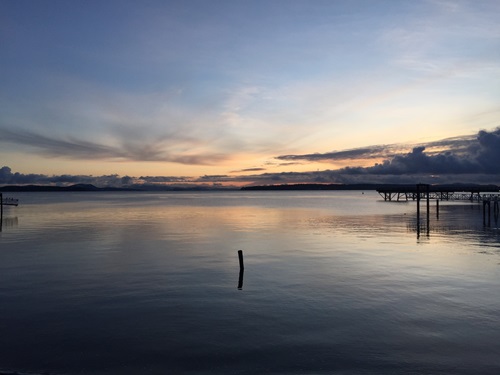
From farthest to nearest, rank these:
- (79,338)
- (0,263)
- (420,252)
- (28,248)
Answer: (28,248) < (420,252) < (0,263) < (79,338)

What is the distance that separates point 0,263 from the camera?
104ft

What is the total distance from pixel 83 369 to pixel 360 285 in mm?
16755

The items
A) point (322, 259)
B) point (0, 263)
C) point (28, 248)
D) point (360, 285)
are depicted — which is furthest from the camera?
point (28, 248)

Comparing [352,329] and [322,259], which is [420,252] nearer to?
[322,259]

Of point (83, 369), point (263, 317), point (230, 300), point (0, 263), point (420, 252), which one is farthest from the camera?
point (420, 252)

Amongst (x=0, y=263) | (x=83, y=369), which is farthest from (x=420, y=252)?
(x=0, y=263)

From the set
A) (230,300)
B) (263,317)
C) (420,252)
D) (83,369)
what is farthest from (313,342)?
(420,252)

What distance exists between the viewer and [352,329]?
54.5 feet

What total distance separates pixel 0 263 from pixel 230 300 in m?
21.8

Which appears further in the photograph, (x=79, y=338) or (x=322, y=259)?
(x=322, y=259)

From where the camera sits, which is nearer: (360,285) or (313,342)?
(313,342)

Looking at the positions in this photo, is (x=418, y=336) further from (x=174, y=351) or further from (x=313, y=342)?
(x=174, y=351)

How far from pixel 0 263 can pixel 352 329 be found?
28.6 metres

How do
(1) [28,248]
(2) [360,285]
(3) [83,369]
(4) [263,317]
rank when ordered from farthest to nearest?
(1) [28,248]
(2) [360,285]
(4) [263,317]
(3) [83,369]
